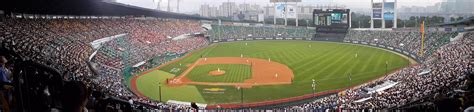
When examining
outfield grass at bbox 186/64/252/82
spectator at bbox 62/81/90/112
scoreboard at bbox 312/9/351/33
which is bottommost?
outfield grass at bbox 186/64/252/82

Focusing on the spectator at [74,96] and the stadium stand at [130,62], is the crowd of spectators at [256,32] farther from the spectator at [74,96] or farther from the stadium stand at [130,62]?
the spectator at [74,96]

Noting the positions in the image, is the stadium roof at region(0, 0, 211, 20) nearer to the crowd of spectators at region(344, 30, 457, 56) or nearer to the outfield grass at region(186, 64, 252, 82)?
the outfield grass at region(186, 64, 252, 82)

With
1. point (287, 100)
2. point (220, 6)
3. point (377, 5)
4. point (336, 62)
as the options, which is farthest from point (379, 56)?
point (220, 6)

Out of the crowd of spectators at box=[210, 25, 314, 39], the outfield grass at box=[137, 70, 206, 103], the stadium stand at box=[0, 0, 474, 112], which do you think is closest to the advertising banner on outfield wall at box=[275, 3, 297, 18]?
the crowd of spectators at box=[210, 25, 314, 39]

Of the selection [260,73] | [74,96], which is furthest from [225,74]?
[74,96]

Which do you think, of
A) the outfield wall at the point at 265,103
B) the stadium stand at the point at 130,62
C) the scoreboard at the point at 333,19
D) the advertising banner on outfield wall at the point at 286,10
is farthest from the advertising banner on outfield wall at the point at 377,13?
the outfield wall at the point at 265,103

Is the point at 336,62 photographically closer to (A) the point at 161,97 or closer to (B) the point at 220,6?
(A) the point at 161,97

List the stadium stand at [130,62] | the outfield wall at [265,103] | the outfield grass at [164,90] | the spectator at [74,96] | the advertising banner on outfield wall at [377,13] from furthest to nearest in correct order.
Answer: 1. the advertising banner on outfield wall at [377,13]
2. the outfield grass at [164,90]
3. the outfield wall at [265,103]
4. the stadium stand at [130,62]
5. the spectator at [74,96]

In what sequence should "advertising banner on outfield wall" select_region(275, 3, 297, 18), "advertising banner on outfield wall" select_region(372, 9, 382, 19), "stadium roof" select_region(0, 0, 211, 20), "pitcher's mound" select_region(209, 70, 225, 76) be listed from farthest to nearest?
"advertising banner on outfield wall" select_region(275, 3, 297, 18), "advertising banner on outfield wall" select_region(372, 9, 382, 19), "pitcher's mound" select_region(209, 70, 225, 76), "stadium roof" select_region(0, 0, 211, 20)
